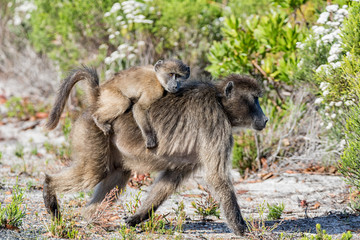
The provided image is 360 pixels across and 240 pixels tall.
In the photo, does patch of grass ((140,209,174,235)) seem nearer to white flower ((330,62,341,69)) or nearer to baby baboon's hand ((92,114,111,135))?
baby baboon's hand ((92,114,111,135))

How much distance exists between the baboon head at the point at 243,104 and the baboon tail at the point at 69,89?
1195 millimetres

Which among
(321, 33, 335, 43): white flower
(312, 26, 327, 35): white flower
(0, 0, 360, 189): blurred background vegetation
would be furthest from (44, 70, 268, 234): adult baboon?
(312, 26, 327, 35): white flower

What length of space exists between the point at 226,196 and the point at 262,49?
3411mm

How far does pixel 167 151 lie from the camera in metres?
4.64

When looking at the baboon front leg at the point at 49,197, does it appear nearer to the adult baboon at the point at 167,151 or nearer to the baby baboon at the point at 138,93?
the adult baboon at the point at 167,151

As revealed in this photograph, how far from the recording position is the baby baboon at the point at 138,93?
4523mm

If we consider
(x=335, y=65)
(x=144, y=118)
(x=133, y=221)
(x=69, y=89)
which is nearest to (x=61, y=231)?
(x=133, y=221)

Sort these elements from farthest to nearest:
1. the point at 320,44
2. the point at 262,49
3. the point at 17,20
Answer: the point at 17,20
the point at 262,49
the point at 320,44

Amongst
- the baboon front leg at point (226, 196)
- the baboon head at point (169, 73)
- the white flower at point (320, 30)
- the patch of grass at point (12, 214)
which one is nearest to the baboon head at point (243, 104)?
the baboon head at point (169, 73)

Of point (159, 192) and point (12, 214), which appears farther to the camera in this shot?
point (159, 192)

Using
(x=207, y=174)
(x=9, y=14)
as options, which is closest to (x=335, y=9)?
(x=207, y=174)

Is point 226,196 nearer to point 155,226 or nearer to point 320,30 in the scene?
point 155,226

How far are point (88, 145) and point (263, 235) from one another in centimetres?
170

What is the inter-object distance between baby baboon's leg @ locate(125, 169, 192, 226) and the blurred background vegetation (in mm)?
1511
